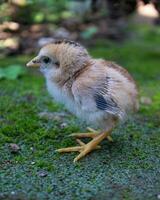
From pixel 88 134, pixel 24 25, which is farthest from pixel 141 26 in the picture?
pixel 88 134

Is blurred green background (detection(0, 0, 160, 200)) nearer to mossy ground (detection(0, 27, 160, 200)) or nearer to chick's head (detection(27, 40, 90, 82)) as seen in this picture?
mossy ground (detection(0, 27, 160, 200))

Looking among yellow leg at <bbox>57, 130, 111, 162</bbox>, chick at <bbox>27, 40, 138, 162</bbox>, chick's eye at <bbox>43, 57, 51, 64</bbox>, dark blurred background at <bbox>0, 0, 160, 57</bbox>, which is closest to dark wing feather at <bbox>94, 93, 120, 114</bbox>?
chick at <bbox>27, 40, 138, 162</bbox>

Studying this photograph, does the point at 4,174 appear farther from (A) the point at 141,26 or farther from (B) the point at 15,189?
(A) the point at 141,26

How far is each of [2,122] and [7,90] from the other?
0.68 metres

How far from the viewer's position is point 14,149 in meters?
2.57

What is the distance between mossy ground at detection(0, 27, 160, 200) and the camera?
7.14 ft

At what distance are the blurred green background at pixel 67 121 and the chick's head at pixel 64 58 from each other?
1.41 ft

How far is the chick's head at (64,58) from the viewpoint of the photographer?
8.38 feet

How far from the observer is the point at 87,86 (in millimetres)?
2449

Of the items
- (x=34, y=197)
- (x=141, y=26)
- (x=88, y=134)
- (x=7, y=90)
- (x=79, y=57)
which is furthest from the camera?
(x=141, y=26)

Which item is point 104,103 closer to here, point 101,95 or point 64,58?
point 101,95

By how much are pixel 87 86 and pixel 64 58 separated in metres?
0.23

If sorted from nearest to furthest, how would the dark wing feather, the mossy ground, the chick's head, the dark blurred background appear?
the mossy ground → the dark wing feather → the chick's head → the dark blurred background

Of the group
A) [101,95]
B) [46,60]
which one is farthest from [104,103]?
[46,60]
